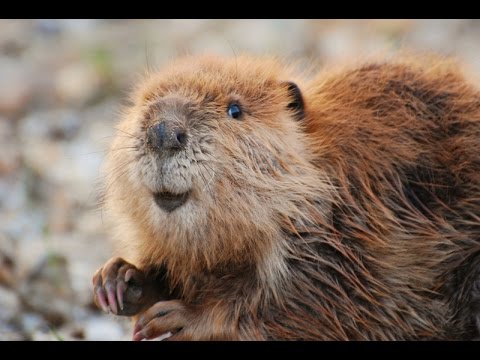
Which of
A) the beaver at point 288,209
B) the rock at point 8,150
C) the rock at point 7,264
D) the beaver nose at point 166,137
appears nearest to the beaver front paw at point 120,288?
the beaver at point 288,209

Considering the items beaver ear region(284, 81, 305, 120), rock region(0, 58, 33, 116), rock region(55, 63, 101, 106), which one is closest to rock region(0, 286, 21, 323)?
beaver ear region(284, 81, 305, 120)

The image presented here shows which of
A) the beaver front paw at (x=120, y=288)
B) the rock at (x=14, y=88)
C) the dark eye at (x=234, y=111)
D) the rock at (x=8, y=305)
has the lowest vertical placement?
the rock at (x=8, y=305)

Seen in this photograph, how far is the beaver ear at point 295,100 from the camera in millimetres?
5039

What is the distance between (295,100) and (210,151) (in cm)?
77

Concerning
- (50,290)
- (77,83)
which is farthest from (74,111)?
(50,290)

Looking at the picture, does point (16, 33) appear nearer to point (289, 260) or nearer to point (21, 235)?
point (21, 235)

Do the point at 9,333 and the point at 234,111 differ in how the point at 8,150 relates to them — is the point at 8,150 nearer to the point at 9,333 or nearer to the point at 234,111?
the point at 9,333

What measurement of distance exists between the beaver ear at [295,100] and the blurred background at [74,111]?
919 millimetres

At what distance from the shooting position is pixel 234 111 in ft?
15.6

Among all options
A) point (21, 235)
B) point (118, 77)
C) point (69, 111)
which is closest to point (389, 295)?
point (21, 235)

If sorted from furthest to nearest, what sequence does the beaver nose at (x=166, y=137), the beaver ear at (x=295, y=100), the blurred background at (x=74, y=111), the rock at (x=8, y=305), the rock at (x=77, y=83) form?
1. the rock at (x=77, y=83)
2. the blurred background at (x=74, y=111)
3. the rock at (x=8, y=305)
4. the beaver ear at (x=295, y=100)
5. the beaver nose at (x=166, y=137)

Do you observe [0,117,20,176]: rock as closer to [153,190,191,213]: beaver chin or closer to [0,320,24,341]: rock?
[0,320,24,341]: rock

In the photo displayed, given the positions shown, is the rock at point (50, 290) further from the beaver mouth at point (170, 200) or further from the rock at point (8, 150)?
the beaver mouth at point (170, 200)

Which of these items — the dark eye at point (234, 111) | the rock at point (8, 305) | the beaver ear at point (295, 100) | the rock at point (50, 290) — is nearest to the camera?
the dark eye at point (234, 111)
